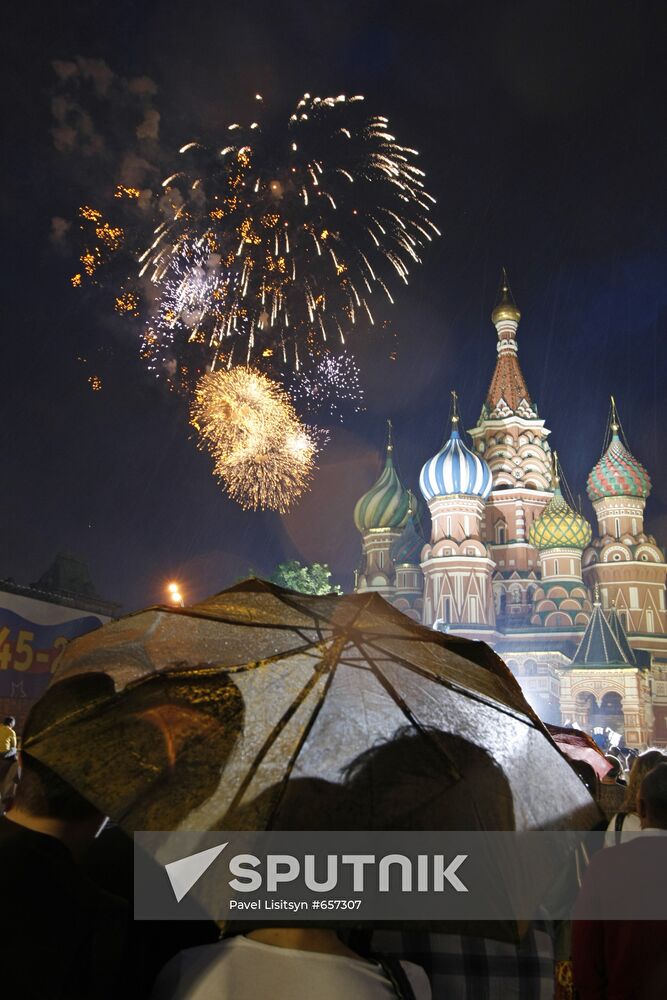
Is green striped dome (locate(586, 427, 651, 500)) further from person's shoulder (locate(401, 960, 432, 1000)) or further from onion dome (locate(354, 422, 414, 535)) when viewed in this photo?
person's shoulder (locate(401, 960, 432, 1000))

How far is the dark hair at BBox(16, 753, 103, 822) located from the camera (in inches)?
77.3

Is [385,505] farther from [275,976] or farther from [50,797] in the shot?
[275,976]

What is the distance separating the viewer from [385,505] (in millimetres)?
54906

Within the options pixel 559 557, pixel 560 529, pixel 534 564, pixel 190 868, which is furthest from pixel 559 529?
pixel 190 868

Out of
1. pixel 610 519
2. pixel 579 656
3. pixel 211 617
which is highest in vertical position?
pixel 610 519

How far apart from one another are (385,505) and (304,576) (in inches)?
345

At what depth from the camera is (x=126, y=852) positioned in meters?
2.32

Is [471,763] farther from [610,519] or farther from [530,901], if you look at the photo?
[610,519]

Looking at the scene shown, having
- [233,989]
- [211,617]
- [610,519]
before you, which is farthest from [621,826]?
[610,519]

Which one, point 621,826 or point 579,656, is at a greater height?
point 579,656

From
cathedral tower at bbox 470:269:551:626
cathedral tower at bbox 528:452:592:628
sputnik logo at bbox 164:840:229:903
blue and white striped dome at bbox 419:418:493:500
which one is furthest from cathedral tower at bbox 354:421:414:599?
sputnik logo at bbox 164:840:229:903

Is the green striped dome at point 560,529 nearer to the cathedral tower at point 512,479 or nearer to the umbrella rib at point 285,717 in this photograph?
the cathedral tower at point 512,479

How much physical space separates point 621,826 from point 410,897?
148 centimetres

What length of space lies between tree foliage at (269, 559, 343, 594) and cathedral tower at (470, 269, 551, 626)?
33.7 ft
